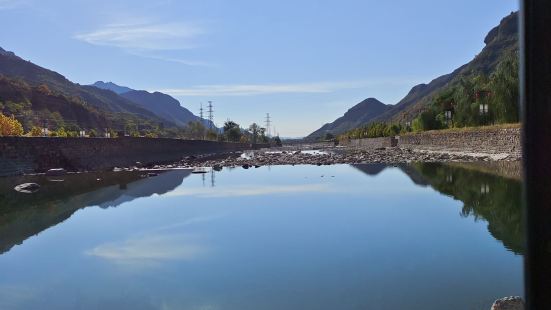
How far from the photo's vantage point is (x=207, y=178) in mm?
24109

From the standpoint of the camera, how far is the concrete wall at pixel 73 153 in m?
23.1

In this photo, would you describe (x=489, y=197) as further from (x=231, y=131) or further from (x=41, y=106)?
(x=231, y=131)

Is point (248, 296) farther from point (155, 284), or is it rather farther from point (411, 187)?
point (411, 187)

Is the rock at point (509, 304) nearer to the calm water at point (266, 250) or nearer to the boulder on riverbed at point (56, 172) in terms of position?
the calm water at point (266, 250)

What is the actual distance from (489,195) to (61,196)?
1426 centimetres

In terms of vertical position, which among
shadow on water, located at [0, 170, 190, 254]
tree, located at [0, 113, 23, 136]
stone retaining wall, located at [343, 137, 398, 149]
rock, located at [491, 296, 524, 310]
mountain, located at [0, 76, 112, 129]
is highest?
mountain, located at [0, 76, 112, 129]

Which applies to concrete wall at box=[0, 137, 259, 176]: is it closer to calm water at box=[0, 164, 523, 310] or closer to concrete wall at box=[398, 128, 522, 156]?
calm water at box=[0, 164, 523, 310]

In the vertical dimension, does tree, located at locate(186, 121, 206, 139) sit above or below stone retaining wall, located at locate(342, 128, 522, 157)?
above

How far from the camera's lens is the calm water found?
5.61 metres

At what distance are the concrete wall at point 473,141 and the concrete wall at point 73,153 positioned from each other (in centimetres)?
2325

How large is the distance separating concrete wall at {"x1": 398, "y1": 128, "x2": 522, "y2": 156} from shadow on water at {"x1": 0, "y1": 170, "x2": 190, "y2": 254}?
1647cm

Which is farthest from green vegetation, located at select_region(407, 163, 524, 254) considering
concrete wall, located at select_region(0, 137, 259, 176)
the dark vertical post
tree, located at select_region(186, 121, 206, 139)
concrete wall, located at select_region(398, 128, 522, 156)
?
tree, located at select_region(186, 121, 206, 139)

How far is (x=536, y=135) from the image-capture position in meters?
0.88

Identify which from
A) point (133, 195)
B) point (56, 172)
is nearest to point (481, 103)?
point (133, 195)
